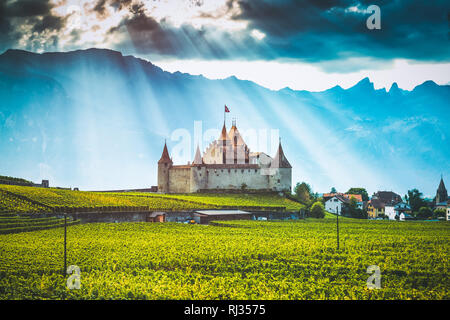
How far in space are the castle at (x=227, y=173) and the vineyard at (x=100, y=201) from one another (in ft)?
17.2

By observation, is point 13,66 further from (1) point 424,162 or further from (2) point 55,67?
(1) point 424,162

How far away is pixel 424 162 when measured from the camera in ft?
103

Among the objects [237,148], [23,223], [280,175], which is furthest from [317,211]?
[23,223]

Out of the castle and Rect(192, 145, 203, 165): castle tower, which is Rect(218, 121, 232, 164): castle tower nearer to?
the castle

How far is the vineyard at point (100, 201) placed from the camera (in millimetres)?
39469

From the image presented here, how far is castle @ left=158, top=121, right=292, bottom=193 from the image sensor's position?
7594 centimetres

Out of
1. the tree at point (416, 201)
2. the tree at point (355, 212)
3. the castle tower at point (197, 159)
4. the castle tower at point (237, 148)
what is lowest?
the tree at point (355, 212)

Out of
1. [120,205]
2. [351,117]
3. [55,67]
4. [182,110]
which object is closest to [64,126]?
[55,67]

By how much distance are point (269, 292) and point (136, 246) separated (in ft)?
43.5

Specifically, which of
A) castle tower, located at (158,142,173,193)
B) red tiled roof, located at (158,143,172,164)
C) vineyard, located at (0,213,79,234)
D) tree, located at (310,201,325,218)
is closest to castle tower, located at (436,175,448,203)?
tree, located at (310,201,325,218)

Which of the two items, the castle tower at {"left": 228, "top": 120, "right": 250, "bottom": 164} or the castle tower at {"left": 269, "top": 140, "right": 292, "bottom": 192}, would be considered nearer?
the castle tower at {"left": 269, "top": 140, "right": 292, "bottom": 192}

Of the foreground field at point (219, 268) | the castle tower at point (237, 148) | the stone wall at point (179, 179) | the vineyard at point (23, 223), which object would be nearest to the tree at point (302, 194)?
the castle tower at point (237, 148)

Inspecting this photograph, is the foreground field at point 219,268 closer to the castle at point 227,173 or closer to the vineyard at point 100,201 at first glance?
the vineyard at point 100,201

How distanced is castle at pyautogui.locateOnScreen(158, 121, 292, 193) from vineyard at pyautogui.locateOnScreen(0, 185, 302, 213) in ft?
17.2
